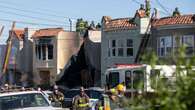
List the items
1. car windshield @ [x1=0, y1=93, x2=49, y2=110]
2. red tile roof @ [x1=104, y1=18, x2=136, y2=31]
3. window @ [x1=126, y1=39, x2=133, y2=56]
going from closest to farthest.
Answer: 1. car windshield @ [x1=0, y1=93, x2=49, y2=110]
2. window @ [x1=126, y1=39, x2=133, y2=56]
3. red tile roof @ [x1=104, y1=18, x2=136, y2=31]

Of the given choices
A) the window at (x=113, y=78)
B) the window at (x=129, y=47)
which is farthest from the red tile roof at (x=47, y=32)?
the window at (x=113, y=78)

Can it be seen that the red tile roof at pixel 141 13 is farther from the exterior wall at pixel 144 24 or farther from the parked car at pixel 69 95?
the parked car at pixel 69 95

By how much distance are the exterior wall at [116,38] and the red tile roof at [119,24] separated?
Answer: 0.37m

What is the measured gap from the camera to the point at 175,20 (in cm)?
5138

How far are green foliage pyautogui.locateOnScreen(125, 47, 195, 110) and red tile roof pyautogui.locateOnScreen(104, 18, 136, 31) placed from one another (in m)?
51.2

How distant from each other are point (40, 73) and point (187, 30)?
1006 inches

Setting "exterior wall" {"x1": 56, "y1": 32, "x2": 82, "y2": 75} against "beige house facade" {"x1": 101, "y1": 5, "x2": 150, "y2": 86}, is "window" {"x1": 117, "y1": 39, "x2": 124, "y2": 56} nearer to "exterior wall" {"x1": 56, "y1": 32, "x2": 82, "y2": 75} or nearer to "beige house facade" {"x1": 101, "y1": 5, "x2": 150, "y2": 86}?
"beige house facade" {"x1": 101, "y1": 5, "x2": 150, "y2": 86}

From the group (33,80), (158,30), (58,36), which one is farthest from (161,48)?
(33,80)

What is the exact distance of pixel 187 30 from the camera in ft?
163

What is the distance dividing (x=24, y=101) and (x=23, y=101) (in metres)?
0.04

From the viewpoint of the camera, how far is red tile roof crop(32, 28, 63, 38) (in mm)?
68250

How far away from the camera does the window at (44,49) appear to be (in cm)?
6869

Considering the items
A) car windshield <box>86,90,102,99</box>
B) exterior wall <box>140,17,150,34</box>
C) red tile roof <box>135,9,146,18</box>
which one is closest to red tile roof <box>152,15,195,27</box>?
exterior wall <box>140,17,150,34</box>

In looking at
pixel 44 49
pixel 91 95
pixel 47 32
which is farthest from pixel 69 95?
pixel 47 32
